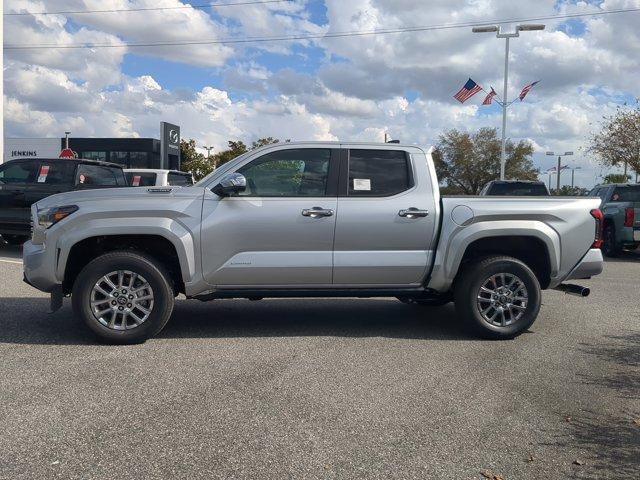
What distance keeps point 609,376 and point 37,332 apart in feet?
17.4

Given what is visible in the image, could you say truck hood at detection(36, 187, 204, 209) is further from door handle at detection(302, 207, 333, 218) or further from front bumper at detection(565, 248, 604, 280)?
front bumper at detection(565, 248, 604, 280)

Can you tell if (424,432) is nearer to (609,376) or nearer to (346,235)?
(609,376)

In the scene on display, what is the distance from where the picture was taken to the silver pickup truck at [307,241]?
6109 millimetres

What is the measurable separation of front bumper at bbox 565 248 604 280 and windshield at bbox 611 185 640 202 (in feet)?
33.9

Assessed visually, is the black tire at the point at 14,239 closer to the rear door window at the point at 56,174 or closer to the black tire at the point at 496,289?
the rear door window at the point at 56,174

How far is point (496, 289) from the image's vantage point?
668cm

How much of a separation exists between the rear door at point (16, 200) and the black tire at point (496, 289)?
9.59 meters

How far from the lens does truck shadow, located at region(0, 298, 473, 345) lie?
667 centimetres

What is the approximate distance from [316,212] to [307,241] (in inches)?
11.4

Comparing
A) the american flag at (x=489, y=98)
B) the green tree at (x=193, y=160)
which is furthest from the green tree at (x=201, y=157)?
the american flag at (x=489, y=98)

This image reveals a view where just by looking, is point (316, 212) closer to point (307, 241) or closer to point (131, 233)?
point (307, 241)

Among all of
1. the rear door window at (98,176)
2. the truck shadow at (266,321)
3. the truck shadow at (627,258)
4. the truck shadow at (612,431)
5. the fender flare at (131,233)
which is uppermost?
the rear door window at (98,176)

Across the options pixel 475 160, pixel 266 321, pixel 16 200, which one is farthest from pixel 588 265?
pixel 475 160

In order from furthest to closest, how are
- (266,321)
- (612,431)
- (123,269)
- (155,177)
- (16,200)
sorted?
(155,177) → (16,200) → (266,321) → (123,269) → (612,431)
